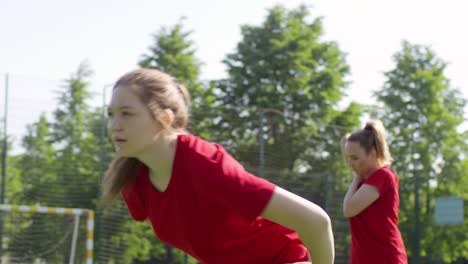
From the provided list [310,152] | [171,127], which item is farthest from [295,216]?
[310,152]

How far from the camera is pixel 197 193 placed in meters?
2.65

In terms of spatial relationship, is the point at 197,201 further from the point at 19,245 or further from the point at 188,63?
the point at 188,63

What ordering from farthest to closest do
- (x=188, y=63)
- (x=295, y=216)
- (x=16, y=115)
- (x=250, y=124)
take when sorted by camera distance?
(x=188, y=63) → (x=250, y=124) → (x=16, y=115) → (x=295, y=216)

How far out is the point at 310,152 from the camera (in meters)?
19.2

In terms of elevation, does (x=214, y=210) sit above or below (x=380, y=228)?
above

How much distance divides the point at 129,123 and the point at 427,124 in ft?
78.1

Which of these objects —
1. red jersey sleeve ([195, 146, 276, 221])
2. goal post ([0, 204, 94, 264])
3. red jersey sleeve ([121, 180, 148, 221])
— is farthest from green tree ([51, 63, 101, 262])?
red jersey sleeve ([195, 146, 276, 221])

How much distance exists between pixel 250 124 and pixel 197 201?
11.3 metres

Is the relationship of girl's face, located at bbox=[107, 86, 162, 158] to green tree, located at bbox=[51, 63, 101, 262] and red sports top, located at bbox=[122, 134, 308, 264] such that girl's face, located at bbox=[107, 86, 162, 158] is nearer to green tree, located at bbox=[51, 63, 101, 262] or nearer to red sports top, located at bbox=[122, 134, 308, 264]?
red sports top, located at bbox=[122, 134, 308, 264]

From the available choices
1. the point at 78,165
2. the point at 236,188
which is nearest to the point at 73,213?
the point at 78,165

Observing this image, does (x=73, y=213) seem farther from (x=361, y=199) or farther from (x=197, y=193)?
(x=197, y=193)

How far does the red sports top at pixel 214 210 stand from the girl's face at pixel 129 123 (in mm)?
122

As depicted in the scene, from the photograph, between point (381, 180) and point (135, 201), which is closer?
point (135, 201)

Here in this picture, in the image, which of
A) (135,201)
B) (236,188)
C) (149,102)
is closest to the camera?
(236,188)
